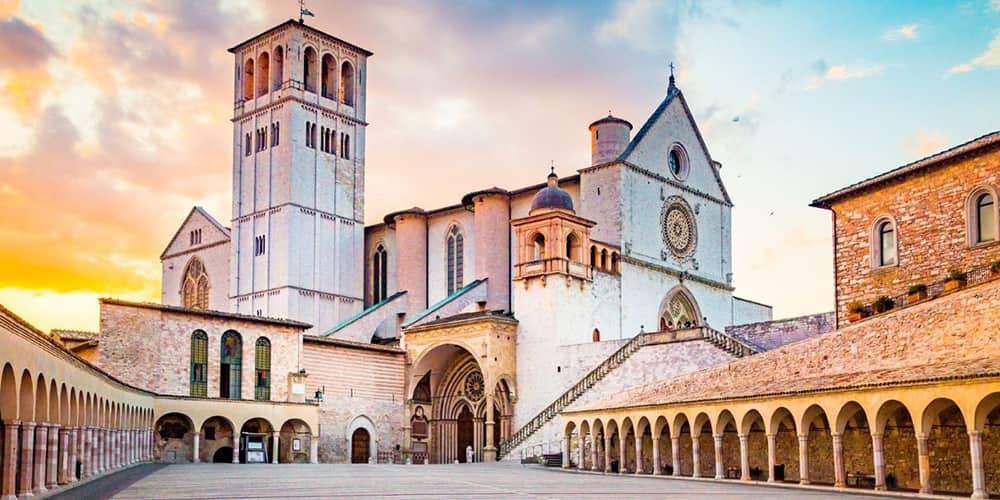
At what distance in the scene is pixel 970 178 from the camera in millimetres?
33719

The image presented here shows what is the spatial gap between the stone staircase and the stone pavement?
37.7 feet

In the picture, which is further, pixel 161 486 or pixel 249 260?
pixel 249 260

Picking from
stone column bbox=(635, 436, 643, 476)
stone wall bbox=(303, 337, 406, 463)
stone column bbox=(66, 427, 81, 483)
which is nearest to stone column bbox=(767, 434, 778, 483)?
stone column bbox=(635, 436, 643, 476)

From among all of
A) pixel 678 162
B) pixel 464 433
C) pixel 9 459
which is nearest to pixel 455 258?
pixel 464 433

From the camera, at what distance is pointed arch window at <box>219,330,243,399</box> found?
50844 millimetres

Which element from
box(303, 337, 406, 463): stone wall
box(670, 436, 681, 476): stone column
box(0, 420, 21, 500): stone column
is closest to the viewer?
box(0, 420, 21, 500): stone column

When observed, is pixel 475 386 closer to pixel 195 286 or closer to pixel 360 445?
pixel 360 445

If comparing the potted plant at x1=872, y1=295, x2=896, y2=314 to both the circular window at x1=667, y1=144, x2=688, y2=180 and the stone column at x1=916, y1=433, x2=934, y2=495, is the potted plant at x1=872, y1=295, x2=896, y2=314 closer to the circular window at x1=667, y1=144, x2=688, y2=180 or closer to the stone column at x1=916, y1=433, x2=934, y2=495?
the stone column at x1=916, y1=433, x2=934, y2=495

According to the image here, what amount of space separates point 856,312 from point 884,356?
6.25 meters

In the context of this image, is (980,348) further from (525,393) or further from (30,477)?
(525,393)

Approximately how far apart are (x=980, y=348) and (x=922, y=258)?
9134mm

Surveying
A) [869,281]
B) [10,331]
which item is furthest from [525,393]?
[10,331]

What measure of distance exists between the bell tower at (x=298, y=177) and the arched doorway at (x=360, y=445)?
13.8m

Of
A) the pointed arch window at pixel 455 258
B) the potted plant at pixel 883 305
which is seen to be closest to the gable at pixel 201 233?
the pointed arch window at pixel 455 258
